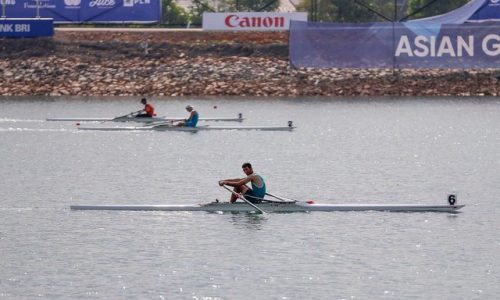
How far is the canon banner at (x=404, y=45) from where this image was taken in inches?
3369

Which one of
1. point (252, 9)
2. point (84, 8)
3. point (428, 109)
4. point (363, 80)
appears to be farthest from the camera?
point (252, 9)

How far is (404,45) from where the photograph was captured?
8600cm

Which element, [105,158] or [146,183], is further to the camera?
[105,158]

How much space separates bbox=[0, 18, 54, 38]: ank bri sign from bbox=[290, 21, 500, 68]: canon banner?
56.1 ft

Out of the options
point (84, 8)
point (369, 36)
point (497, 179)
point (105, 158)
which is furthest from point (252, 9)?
point (497, 179)

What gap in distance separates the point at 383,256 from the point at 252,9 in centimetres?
8130

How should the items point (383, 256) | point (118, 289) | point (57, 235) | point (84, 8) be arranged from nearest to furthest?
point (118, 289)
point (383, 256)
point (57, 235)
point (84, 8)

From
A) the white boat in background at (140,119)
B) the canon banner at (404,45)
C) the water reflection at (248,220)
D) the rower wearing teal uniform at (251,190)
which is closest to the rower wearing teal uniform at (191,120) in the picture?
the white boat in background at (140,119)

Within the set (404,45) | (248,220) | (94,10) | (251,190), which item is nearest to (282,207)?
(251,190)

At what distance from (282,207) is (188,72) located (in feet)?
159

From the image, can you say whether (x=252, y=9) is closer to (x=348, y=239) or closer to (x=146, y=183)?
(x=146, y=183)

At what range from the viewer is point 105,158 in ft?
198

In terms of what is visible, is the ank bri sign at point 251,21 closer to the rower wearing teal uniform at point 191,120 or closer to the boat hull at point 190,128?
the boat hull at point 190,128

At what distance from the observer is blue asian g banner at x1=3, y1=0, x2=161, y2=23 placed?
94.1m
